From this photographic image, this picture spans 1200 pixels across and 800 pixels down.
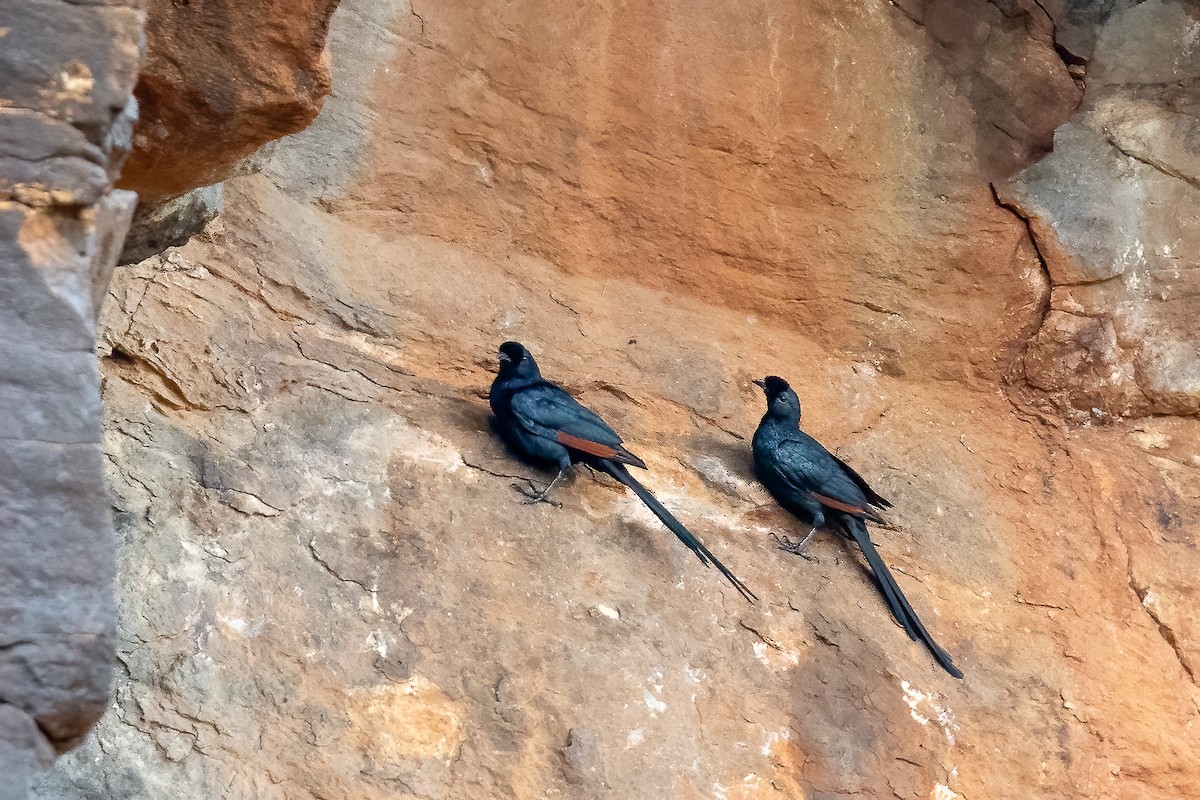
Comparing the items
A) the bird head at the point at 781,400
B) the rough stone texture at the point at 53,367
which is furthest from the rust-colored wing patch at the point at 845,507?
the rough stone texture at the point at 53,367

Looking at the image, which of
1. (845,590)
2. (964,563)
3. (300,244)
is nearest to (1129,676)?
(964,563)

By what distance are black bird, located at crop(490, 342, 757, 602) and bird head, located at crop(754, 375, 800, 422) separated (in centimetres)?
92

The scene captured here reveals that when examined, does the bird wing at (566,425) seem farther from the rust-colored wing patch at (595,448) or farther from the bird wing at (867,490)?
the bird wing at (867,490)

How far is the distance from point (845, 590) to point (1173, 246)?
2.90 m

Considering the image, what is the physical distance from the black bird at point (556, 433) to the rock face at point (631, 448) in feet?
0.43

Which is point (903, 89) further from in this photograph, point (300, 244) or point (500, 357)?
point (300, 244)

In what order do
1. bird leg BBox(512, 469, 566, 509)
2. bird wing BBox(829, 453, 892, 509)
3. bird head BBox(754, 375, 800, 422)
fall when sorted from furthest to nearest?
1. bird head BBox(754, 375, 800, 422)
2. bird wing BBox(829, 453, 892, 509)
3. bird leg BBox(512, 469, 566, 509)

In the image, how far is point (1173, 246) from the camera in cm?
614

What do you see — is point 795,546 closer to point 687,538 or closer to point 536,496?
point 687,538

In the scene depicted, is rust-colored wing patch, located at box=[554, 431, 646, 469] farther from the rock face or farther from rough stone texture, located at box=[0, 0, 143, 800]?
rough stone texture, located at box=[0, 0, 143, 800]

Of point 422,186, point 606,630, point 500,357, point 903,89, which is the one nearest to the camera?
point 606,630

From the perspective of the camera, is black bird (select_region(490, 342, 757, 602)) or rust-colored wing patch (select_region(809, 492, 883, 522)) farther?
rust-colored wing patch (select_region(809, 492, 883, 522))

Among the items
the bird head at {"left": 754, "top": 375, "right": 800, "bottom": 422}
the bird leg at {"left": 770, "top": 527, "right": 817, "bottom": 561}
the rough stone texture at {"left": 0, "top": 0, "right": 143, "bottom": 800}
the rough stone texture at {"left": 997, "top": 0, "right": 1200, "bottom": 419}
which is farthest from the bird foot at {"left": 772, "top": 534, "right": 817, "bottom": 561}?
the rough stone texture at {"left": 0, "top": 0, "right": 143, "bottom": 800}

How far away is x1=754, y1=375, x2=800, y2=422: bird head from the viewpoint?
5.43 m
